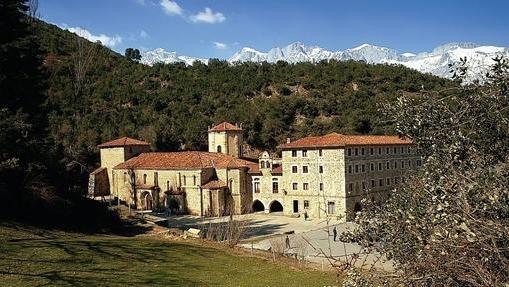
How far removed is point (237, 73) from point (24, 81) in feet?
247

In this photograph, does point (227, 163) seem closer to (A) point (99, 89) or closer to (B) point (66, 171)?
(B) point (66, 171)

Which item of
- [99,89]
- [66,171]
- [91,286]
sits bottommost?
[91,286]

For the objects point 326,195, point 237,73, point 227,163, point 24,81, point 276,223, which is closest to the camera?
point 24,81

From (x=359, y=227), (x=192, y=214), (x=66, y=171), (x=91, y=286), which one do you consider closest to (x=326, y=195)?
(x=192, y=214)

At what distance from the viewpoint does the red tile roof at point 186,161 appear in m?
50.9

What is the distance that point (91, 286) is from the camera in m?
15.1

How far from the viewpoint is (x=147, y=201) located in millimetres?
53688

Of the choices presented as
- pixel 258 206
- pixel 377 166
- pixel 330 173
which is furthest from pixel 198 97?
pixel 330 173

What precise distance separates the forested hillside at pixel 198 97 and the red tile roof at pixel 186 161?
395 inches

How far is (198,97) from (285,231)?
54.6 meters

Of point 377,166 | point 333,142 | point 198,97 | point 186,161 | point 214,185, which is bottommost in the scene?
point 214,185

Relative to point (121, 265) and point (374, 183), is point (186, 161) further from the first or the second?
point (121, 265)

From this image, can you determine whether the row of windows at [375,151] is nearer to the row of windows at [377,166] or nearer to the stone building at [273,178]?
the stone building at [273,178]

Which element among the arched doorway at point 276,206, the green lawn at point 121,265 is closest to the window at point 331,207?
the arched doorway at point 276,206
